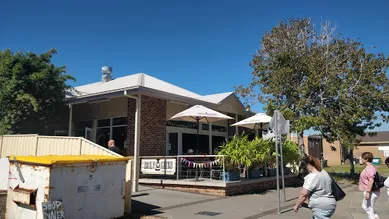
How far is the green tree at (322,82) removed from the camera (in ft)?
58.5

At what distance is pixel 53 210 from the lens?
5.89 metres

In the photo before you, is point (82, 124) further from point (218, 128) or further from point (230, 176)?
point (230, 176)

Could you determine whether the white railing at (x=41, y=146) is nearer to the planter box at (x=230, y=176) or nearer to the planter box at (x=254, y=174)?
the planter box at (x=230, y=176)

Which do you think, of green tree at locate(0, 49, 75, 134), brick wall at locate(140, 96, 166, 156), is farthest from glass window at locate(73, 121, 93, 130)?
brick wall at locate(140, 96, 166, 156)

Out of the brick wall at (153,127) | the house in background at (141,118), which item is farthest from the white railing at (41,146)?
the brick wall at (153,127)

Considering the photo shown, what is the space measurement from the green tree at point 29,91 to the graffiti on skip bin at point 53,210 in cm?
869

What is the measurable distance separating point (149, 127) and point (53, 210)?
8167 millimetres

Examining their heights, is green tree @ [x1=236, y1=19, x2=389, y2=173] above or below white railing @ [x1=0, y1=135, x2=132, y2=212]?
above

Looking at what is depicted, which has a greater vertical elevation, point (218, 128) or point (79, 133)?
point (218, 128)

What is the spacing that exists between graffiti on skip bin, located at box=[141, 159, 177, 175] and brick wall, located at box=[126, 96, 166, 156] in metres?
0.74

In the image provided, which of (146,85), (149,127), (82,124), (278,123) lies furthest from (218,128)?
(278,123)

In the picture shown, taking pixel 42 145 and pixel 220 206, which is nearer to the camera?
pixel 220 206

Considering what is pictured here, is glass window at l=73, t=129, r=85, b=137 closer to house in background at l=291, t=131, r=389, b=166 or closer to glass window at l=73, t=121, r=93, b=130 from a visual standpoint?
glass window at l=73, t=121, r=93, b=130

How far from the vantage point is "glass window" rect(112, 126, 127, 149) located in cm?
1429
